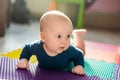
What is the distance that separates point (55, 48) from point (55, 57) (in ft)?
0.20

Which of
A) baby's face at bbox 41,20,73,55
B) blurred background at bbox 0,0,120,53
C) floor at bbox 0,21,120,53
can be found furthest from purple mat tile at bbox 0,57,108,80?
blurred background at bbox 0,0,120,53

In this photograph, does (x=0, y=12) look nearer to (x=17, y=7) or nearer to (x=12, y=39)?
(x=12, y=39)

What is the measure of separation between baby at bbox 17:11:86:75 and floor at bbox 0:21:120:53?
57 cm

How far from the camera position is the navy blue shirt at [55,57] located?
1259 millimetres

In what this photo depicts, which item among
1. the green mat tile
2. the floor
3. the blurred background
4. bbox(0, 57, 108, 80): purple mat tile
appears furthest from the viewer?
the blurred background

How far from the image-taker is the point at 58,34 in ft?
3.90

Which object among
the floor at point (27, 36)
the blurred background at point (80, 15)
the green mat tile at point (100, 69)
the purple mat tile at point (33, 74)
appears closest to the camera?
the purple mat tile at point (33, 74)

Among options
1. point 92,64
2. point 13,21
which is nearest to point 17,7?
point 13,21

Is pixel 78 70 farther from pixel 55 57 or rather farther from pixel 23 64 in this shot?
pixel 23 64

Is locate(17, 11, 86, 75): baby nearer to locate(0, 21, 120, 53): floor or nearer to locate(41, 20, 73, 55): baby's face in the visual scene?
locate(41, 20, 73, 55): baby's face

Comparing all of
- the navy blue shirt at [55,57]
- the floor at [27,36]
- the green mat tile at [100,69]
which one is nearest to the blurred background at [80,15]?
the floor at [27,36]

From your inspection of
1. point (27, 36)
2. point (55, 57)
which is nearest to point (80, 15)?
point (27, 36)

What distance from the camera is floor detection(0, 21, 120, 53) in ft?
6.54

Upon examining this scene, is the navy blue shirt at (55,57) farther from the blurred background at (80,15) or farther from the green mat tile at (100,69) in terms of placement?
the blurred background at (80,15)
